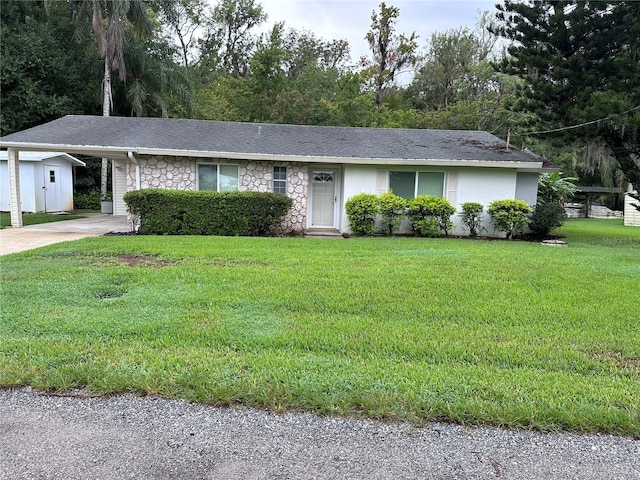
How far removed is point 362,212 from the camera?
37.9 ft

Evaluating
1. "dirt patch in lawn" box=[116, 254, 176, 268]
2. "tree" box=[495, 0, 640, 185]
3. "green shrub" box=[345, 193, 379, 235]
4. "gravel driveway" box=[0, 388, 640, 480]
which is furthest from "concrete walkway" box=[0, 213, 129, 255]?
"tree" box=[495, 0, 640, 185]

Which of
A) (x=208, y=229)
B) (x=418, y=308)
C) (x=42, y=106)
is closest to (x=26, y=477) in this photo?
(x=418, y=308)

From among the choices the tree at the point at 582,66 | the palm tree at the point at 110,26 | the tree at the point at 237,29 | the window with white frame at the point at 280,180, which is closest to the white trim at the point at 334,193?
the window with white frame at the point at 280,180

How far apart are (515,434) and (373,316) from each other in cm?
210

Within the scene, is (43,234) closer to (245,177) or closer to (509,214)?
(245,177)

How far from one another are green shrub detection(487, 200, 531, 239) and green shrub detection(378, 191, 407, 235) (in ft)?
8.57

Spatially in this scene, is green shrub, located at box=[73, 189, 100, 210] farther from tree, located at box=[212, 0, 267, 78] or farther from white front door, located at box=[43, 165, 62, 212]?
tree, located at box=[212, 0, 267, 78]

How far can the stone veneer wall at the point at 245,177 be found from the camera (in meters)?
11.8

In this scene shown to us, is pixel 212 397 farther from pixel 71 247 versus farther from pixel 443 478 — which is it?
pixel 71 247

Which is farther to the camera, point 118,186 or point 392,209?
point 118,186

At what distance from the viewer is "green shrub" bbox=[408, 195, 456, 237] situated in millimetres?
11523

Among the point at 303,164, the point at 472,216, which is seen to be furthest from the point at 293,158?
the point at 472,216

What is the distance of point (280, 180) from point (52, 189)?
11746 mm

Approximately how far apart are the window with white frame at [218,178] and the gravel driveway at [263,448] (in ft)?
32.3
